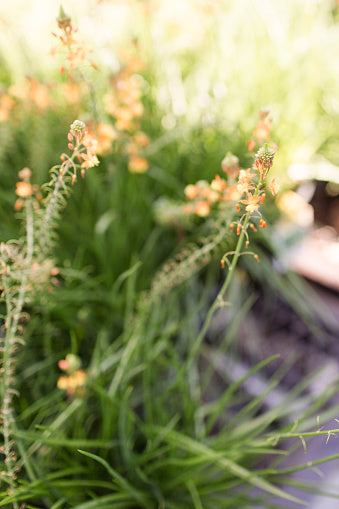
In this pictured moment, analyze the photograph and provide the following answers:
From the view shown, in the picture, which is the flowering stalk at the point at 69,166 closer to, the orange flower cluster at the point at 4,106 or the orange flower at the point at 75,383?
the orange flower at the point at 75,383

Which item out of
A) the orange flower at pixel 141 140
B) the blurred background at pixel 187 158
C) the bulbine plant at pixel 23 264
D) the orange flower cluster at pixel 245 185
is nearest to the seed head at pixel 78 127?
the bulbine plant at pixel 23 264

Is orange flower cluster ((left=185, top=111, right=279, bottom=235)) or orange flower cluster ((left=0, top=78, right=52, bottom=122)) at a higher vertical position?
orange flower cluster ((left=0, top=78, right=52, bottom=122))

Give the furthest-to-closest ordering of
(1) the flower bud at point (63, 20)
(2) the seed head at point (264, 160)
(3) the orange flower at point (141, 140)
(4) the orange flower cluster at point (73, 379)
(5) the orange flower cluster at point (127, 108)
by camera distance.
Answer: (3) the orange flower at point (141, 140), (5) the orange flower cluster at point (127, 108), (4) the orange flower cluster at point (73, 379), (1) the flower bud at point (63, 20), (2) the seed head at point (264, 160)

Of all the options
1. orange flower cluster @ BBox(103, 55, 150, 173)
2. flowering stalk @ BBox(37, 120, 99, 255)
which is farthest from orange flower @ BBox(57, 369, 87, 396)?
orange flower cluster @ BBox(103, 55, 150, 173)

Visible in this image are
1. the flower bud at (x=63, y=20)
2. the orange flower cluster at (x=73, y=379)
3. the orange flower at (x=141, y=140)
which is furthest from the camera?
the orange flower at (x=141, y=140)

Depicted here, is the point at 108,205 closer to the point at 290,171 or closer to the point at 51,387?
the point at 51,387

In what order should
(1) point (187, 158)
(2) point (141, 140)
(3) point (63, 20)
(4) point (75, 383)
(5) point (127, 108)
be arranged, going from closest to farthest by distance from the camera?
(3) point (63, 20), (4) point (75, 383), (5) point (127, 108), (2) point (141, 140), (1) point (187, 158)

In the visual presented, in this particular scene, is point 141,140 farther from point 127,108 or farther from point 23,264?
point 23,264

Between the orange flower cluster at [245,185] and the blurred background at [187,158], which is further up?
the blurred background at [187,158]


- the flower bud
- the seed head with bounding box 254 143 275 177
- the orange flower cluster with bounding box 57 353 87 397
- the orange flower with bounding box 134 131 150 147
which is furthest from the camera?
the orange flower with bounding box 134 131 150 147

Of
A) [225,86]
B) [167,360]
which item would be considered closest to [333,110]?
[225,86]

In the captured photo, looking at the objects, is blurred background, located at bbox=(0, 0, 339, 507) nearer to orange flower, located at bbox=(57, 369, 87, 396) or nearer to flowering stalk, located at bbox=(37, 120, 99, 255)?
orange flower, located at bbox=(57, 369, 87, 396)

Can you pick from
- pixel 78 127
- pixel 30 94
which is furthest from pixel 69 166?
pixel 30 94

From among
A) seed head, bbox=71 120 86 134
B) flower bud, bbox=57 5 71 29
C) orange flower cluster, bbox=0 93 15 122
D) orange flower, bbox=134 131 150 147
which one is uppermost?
orange flower cluster, bbox=0 93 15 122
